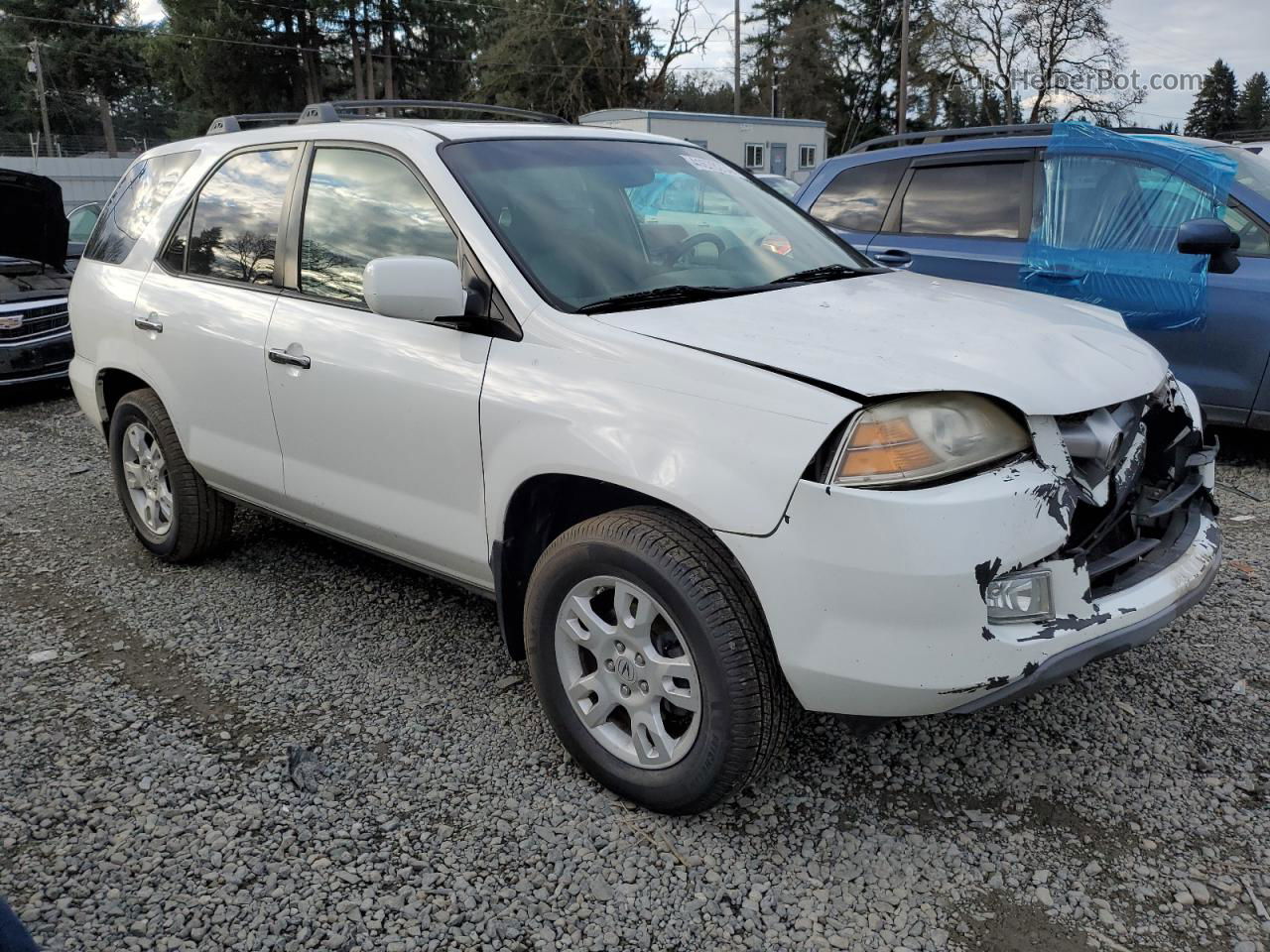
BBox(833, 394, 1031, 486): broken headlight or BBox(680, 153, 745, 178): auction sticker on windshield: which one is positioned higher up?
BBox(680, 153, 745, 178): auction sticker on windshield

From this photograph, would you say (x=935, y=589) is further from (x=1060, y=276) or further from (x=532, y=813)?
(x=1060, y=276)

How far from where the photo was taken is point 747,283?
3.19 meters

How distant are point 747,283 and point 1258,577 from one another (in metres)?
2.53

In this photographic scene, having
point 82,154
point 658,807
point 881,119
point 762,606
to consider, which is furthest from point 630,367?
point 881,119

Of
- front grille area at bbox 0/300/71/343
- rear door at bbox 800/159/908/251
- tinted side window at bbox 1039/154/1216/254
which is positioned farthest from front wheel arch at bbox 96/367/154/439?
tinted side window at bbox 1039/154/1216/254

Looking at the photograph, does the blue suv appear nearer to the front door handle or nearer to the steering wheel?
the steering wheel

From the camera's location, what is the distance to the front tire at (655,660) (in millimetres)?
2395

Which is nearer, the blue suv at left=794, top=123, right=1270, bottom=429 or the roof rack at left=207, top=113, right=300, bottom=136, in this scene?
the roof rack at left=207, top=113, right=300, bottom=136

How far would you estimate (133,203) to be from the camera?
4.58m

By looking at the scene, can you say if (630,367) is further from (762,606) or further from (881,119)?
(881,119)

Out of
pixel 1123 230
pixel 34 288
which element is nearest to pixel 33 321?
pixel 34 288

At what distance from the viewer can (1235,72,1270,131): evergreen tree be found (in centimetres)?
6619

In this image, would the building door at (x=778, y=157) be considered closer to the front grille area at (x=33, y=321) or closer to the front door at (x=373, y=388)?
the front grille area at (x=33, y=321)

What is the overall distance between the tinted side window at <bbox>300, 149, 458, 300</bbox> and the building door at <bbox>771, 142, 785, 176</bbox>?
126 ft
